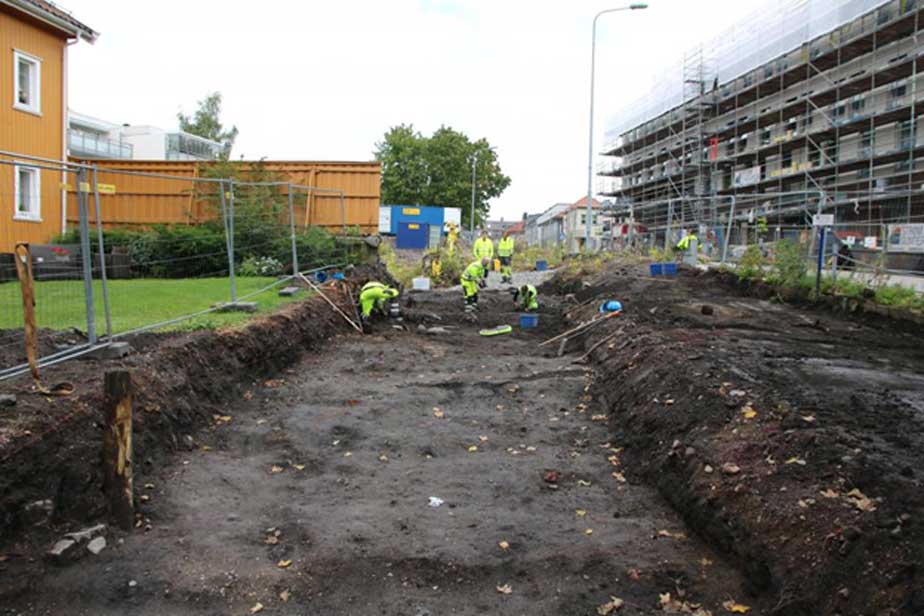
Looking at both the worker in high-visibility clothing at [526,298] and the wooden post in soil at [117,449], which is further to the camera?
the worker in high-visibility clothing at [526,298]

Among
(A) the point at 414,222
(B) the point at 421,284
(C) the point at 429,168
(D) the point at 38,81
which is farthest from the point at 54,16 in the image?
(C) the point at 429,168

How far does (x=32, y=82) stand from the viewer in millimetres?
17938

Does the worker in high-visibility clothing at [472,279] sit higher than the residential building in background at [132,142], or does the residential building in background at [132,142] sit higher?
the residential building in background at [132,142]

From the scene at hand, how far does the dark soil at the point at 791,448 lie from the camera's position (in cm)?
338

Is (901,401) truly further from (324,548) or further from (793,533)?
(324,548)

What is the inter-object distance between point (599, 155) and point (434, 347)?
4788cm

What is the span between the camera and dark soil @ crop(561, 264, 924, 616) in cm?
338

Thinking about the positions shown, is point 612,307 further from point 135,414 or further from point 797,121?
point 797,121

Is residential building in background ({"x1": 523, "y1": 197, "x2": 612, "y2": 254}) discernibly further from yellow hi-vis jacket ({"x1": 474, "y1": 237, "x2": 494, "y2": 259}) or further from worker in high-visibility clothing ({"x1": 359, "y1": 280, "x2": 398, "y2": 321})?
worker in high-visibility clothing ({"x1": 359, "y1": 280, "x2": 398, "y2": 321})

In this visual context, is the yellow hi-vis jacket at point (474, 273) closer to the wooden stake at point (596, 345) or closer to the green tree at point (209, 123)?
the wooden stake at point (596, 345)

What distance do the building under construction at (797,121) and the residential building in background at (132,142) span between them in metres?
28.9

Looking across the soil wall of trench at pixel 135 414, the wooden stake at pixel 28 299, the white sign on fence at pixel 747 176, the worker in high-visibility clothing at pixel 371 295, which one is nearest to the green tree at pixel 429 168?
the white sign on fence at pixel 747 176

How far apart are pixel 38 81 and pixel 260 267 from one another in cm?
895

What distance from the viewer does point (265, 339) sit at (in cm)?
892
